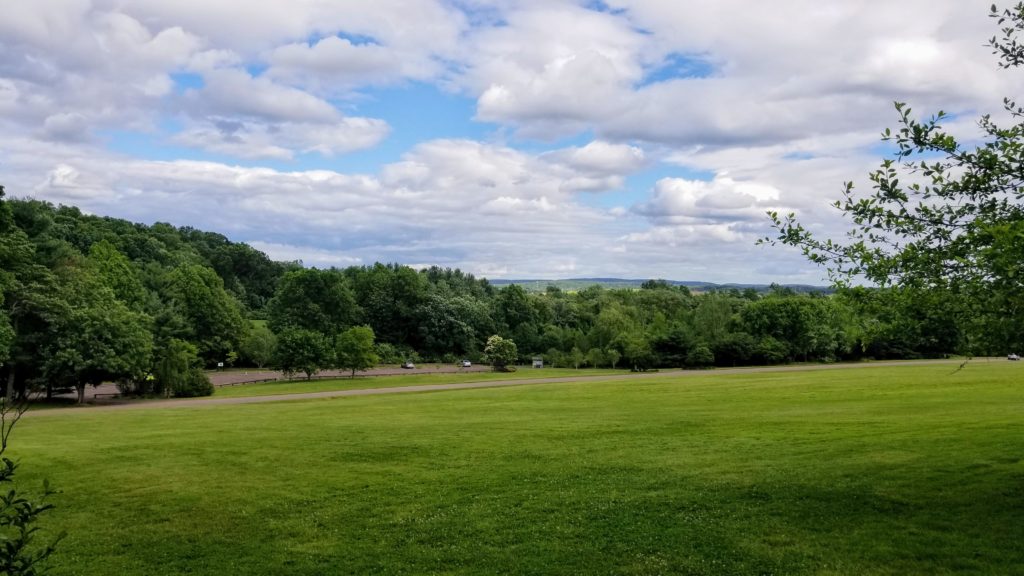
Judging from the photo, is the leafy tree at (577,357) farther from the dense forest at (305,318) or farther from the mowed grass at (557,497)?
the mowed grass at (557,497)

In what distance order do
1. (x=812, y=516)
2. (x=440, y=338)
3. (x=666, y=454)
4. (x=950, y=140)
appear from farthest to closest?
(x=440, y=338) < (x=666, y=454) < (x=812, y=516) < (x=950, y=140)

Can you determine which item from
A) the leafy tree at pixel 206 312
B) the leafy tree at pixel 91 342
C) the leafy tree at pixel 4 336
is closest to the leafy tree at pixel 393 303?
the leafy tree at pixel 206 312

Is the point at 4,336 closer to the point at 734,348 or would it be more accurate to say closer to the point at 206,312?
the point at 206,312

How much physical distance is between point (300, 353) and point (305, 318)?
102ft

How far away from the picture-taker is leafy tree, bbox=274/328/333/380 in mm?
78750

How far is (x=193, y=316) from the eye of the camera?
90.1 m

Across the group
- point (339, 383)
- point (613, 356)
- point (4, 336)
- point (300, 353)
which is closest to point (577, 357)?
point (613, 356)

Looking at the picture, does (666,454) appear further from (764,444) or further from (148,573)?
(148,573)

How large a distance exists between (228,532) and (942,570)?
13.9 m

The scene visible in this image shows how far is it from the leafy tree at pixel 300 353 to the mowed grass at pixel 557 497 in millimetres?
49789

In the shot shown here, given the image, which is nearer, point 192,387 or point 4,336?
point 4,336

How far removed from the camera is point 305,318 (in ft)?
355

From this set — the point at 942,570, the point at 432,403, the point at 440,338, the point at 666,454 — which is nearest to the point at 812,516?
the point at 942,570

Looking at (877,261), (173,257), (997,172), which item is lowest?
(877,261)
